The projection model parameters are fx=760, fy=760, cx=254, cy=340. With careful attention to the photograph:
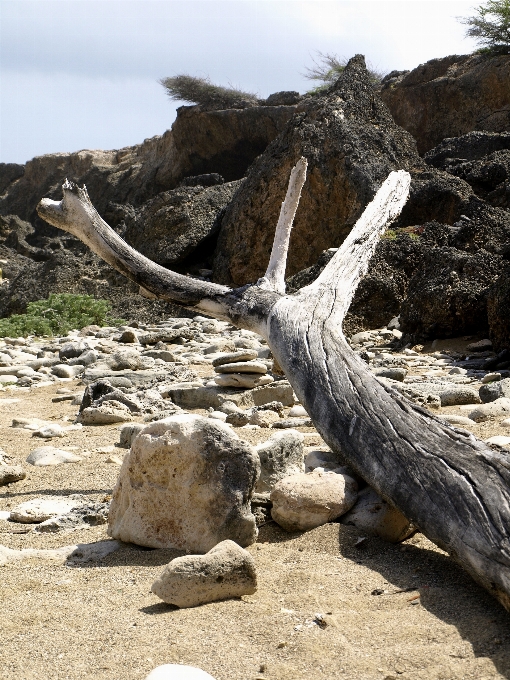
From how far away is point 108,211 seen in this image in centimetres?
1842

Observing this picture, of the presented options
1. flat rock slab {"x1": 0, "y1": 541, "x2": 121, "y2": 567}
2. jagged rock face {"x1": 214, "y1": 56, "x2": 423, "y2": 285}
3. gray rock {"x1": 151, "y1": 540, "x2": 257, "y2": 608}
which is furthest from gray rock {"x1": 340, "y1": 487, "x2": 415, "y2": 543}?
jagged rock face {"x1": 214, "y1": 56, "x2": 423, "y2": 285}

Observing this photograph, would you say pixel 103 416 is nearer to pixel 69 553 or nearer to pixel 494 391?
pixel 69 553

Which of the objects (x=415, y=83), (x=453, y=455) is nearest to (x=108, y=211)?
(x=415, y=83)

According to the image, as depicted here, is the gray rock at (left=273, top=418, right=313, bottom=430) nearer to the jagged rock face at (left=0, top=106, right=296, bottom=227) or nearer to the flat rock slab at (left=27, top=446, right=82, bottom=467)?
the flat rock slab at (left=27, top=446, right=82, bottom=467)

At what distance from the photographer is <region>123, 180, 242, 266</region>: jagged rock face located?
12562 millimetres

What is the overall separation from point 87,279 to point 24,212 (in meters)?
16.1

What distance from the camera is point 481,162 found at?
11.5 m

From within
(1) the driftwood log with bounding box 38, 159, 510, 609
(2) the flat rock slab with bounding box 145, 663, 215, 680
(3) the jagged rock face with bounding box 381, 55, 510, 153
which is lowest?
(2) the flat rock slab with bounding box 145, 663, 215, 680

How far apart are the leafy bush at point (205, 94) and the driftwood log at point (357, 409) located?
18.7 meters

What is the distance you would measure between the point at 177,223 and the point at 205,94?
1236 centimetres

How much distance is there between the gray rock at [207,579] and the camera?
202 cm

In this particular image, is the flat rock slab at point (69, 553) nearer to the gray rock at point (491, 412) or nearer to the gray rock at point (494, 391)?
the gray rock at point (491, 412)

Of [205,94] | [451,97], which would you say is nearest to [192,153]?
[205,94]

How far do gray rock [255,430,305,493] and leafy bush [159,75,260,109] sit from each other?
68.8 feet
